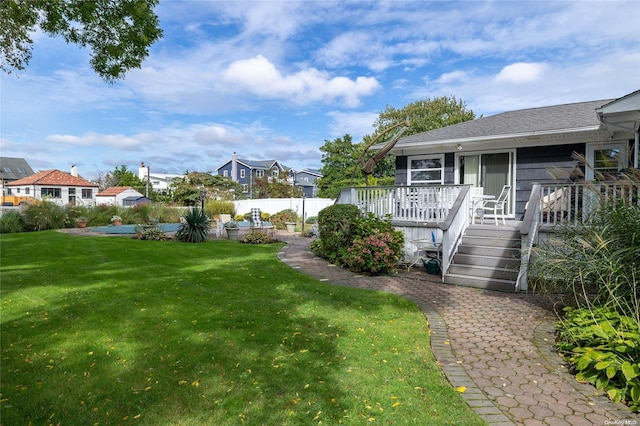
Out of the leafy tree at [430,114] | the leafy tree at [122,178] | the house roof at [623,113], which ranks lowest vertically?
the house roof at [623,113]

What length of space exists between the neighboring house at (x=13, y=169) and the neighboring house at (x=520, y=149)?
5983cm

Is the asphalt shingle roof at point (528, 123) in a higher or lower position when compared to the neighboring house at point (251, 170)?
lower

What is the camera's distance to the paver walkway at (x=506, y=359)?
9.07 feet

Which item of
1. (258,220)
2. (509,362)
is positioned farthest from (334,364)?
(258,220)

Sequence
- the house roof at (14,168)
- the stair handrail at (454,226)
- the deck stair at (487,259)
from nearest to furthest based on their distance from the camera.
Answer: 1. the deck stair at (487,259)
2. the stair handrail at (454,226)
3. the house roof at (14,168)

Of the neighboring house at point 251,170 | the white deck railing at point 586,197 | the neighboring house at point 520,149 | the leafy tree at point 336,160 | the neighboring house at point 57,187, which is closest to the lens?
the white deck railing at point 586,197

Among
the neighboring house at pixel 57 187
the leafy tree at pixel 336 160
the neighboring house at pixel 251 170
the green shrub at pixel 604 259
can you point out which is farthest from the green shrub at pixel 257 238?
the neighboring house at pixel 251 170

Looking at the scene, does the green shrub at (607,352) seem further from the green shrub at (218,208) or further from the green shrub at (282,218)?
the green shrub at (218,208)

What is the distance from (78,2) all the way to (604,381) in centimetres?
853

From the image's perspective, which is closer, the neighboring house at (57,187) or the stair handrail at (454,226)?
the stair handrail at (454,226)

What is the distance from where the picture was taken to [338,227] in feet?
31.1

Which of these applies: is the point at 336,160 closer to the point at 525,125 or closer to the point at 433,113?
the point at 433,113

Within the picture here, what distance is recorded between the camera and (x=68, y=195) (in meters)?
40.2

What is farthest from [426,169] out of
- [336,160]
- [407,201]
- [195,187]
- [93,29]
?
[195,187]
